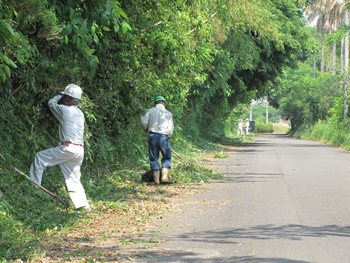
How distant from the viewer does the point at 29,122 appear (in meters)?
10.3

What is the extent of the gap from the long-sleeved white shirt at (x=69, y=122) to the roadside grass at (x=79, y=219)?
2.85 feet

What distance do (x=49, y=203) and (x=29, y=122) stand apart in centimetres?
154

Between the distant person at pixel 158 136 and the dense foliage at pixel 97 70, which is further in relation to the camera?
the distant person at pixel 158 136

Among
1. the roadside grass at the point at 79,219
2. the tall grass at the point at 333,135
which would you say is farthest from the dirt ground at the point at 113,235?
the tall grass at the point at 333,135

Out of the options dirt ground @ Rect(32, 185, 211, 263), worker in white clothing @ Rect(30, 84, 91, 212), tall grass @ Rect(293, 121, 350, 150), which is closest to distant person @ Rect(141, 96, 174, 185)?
dirt ground @ Rect(32, 185, 211, 263)

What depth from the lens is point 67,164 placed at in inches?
373

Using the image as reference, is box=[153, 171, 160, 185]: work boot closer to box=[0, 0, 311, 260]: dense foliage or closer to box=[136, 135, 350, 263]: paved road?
box=[0, 0, 311, 260]: dense foliage

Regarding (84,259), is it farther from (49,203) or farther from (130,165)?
(130,165)

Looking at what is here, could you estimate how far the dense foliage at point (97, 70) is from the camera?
26.4 feet

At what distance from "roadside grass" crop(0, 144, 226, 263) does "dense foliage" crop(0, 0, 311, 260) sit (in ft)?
0.13

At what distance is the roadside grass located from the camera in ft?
23.1

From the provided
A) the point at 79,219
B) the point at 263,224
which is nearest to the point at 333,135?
the point at 263,224

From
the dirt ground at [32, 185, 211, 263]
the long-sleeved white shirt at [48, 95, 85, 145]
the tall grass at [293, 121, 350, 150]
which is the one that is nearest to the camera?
the dirt ground at [32, 185, 211, 263]

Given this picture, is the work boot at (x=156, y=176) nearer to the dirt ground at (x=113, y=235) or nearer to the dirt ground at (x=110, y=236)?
the dirt ground at (x=113, y=235)
